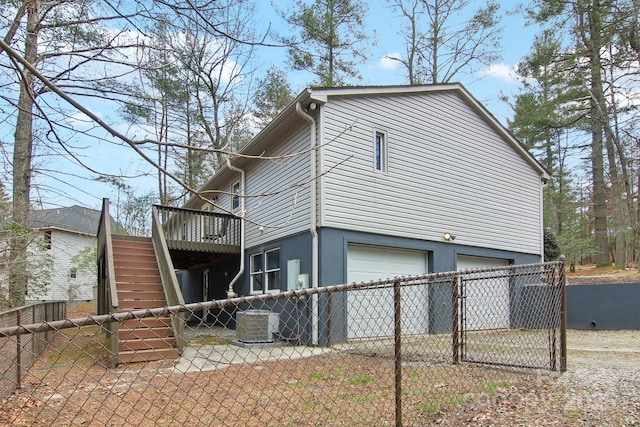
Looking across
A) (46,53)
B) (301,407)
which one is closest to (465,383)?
(301,407)

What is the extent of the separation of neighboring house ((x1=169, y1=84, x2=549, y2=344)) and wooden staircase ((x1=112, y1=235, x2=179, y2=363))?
1829mm

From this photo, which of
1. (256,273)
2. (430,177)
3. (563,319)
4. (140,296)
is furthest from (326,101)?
(563,319)

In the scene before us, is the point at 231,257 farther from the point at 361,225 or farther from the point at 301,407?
the point at 301,407

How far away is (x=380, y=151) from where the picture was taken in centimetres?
1000

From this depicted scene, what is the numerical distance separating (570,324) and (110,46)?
12.6 meters

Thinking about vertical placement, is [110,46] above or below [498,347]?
above

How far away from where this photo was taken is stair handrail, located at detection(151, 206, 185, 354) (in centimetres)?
720

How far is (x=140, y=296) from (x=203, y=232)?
12.5 feet

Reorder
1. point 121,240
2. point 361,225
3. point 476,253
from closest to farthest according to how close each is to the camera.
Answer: point 361,225, point 121,240, point 476,253

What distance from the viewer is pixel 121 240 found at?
1020 cm

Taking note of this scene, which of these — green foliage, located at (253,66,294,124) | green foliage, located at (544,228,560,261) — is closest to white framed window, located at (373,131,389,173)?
green foliage, located at (544,228,560,261)

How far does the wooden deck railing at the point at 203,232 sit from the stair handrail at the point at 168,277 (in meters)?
0.68

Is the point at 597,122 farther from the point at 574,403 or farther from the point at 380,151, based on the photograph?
the point at 574,403

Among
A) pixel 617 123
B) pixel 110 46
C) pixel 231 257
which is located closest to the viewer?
pixel 110 46
